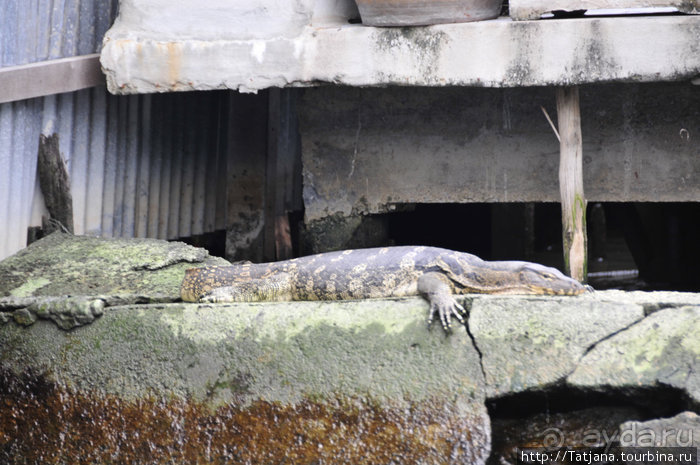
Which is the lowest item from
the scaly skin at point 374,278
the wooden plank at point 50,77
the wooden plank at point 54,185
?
the scaly skin at point 374,278

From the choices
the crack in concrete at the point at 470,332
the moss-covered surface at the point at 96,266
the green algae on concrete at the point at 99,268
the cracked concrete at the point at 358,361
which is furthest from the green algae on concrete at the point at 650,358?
the moss-covered surface at the point at 96,266

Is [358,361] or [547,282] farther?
[547,282]

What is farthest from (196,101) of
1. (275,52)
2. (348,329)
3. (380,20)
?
(348,329)

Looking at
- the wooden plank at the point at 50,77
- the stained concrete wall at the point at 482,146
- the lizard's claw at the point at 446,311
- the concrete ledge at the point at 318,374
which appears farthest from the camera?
the stained concrete wall at the point at 482,146

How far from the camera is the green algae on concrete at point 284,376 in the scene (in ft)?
13.6

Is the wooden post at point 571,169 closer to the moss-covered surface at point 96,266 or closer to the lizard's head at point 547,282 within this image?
the lizard's head at point 547,282

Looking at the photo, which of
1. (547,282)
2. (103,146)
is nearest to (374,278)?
(547,282)

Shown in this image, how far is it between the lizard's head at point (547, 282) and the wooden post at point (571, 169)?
5.91ft

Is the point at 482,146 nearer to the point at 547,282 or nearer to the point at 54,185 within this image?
the point at 547,282

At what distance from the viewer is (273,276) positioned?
5348mm

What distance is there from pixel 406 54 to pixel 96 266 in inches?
117

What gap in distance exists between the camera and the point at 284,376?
14.2 feet

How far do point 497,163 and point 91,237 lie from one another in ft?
12.1

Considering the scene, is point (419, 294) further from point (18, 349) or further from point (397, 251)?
point (18, 349)
